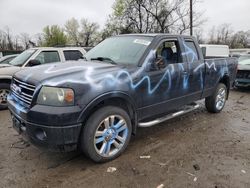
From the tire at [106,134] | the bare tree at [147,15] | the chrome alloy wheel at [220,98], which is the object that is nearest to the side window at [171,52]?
the tire at [106,134]

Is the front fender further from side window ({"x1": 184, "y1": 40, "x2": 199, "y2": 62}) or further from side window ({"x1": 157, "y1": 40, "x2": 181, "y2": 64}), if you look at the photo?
side window ({"x1": 184, "y1": 40, "x2": 199, "y2": 62})

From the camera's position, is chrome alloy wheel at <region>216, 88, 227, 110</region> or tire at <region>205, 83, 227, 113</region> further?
chrome alloy wheel at <region>216, 88, 227, 110</region>

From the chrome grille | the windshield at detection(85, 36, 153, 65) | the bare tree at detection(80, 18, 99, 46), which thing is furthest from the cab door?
the bare tree at detection(80, 18, 99, 46)

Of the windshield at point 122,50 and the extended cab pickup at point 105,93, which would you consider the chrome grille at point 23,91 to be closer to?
the extended cab pickup at point 105,93

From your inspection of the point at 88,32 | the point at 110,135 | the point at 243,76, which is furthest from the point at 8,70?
the point at 88,32

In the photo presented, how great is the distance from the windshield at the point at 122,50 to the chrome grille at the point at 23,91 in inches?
54.2

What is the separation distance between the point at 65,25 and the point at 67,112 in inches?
2416

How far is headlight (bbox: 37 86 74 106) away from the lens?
307 cm

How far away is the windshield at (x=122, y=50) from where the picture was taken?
13.5ft

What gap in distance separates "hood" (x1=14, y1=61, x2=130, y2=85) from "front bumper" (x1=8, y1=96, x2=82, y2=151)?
40 cm

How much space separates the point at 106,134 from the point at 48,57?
4.99 metres

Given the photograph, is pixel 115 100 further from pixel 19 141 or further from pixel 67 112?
pixel 19 141

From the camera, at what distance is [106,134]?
3.56 meters

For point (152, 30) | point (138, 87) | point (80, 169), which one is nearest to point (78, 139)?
point (80, 169)
